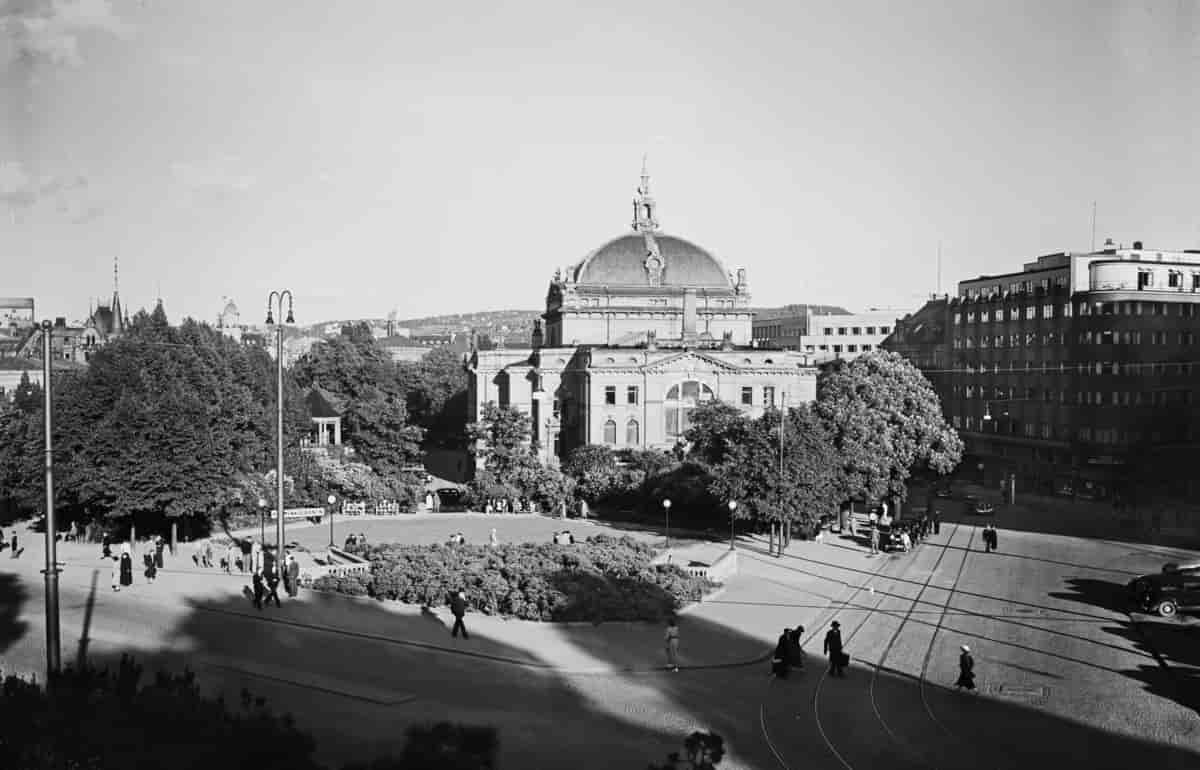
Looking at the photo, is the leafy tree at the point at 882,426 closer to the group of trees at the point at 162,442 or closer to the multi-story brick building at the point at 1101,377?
the multi-story brick building at the point at 1101,377

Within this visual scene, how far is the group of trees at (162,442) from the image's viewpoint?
51.8 m

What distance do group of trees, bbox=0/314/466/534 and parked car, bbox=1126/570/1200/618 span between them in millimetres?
38320

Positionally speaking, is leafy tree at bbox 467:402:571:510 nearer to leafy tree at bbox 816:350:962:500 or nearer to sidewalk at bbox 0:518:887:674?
leafy tree at bbox 816:350:962:500

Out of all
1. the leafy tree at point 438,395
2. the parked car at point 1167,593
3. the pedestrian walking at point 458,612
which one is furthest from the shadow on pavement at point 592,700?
the leafy tree at point 438,395

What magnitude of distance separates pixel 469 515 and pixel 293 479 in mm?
10833

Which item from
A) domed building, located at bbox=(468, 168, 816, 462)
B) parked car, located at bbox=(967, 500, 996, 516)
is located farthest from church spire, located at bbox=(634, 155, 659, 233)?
parked car, located at bbox=(967, 500, 996, 516)

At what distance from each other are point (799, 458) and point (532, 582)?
22114 mm

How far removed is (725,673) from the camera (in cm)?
3341

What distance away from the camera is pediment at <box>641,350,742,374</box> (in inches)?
3696

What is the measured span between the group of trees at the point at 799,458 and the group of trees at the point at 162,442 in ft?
50.1

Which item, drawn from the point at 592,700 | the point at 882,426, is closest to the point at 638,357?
the point at 882,426

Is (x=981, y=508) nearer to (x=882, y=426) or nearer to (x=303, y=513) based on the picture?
(x=882, y=426)

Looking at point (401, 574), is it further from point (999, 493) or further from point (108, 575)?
point (999, 493)

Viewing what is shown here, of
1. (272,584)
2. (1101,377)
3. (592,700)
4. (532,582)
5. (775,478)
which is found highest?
(1101,377)
